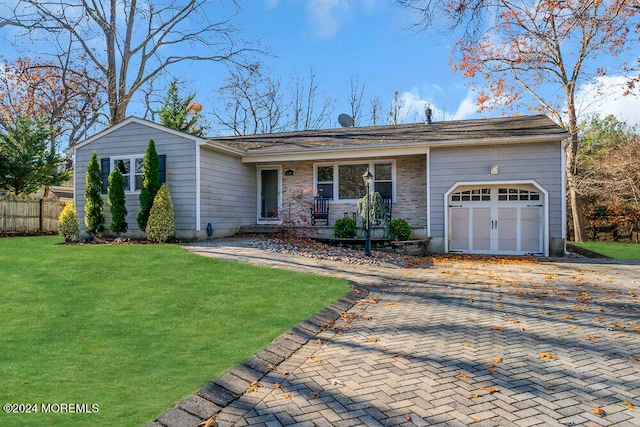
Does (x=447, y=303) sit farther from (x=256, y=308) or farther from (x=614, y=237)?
(x=614, y=237)

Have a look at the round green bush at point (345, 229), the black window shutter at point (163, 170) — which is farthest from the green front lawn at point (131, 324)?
the round green bush at point (345, 229)

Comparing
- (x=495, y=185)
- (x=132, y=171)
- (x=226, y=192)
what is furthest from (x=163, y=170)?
(x=495, y=185)

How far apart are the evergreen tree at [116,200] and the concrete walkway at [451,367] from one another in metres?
9.38

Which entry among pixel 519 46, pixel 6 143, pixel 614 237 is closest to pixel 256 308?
pixel 6 143

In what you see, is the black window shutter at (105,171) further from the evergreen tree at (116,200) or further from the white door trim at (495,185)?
the white door trim at (495,185)

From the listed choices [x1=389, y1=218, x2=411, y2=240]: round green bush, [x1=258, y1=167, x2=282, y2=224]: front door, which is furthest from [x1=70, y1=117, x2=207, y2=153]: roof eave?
[x1=389, y1=218, x2=411, y2=240]: round green bush

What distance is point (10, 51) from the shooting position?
22.8 metres

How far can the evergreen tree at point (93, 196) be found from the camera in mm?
13945

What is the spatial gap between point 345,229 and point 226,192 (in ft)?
14.4

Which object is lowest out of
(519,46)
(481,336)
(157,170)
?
(481,336)

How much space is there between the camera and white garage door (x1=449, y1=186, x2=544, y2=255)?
13.6 m

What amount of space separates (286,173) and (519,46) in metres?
13.4

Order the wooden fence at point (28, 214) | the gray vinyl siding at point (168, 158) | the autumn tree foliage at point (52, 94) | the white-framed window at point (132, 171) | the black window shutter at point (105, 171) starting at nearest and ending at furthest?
the gray vinyl siding at point (168, 158) → the white-framed window at point (132, 171) → the black window shutter at point (105, 171) → the wooden fence at point (28, 214) → the autumn tree foliage at point (52, 94)

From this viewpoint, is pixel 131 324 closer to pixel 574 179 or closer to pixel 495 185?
pixel 495 185
